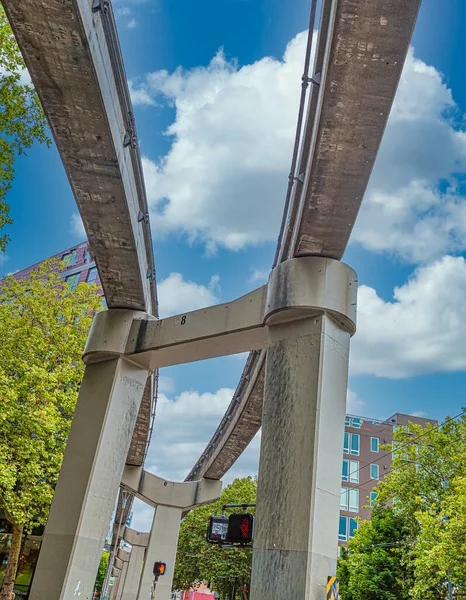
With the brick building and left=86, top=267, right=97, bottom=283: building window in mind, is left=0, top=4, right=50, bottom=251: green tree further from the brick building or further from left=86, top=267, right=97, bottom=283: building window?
left=86, top=267, right=97, bottom=283: building window

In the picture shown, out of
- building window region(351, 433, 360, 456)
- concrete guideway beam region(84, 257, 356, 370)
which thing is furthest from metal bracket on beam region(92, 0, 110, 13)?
building window region(351, 433, 360, 456)

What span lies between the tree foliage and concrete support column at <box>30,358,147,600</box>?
14.6 m

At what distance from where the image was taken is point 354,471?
50.1 m

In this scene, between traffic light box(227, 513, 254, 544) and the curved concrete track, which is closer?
the curved concrete track

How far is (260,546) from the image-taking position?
21.2 ft

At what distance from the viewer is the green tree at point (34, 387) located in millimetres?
16469

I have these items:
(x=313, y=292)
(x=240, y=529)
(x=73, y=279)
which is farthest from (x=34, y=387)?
(x=73, y=279)

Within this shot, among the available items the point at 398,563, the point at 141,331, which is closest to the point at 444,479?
the point at 398,563

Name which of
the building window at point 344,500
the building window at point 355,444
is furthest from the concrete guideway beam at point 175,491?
the building window at point 355,444

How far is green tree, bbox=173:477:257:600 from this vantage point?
33.6 meters

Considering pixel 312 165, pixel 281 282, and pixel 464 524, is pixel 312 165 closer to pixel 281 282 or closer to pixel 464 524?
pixel 281 282

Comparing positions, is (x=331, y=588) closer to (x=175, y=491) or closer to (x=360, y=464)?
(x=175, y=491)

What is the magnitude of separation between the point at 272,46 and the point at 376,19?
116 inches

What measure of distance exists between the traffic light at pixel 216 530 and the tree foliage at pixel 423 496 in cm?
1349
